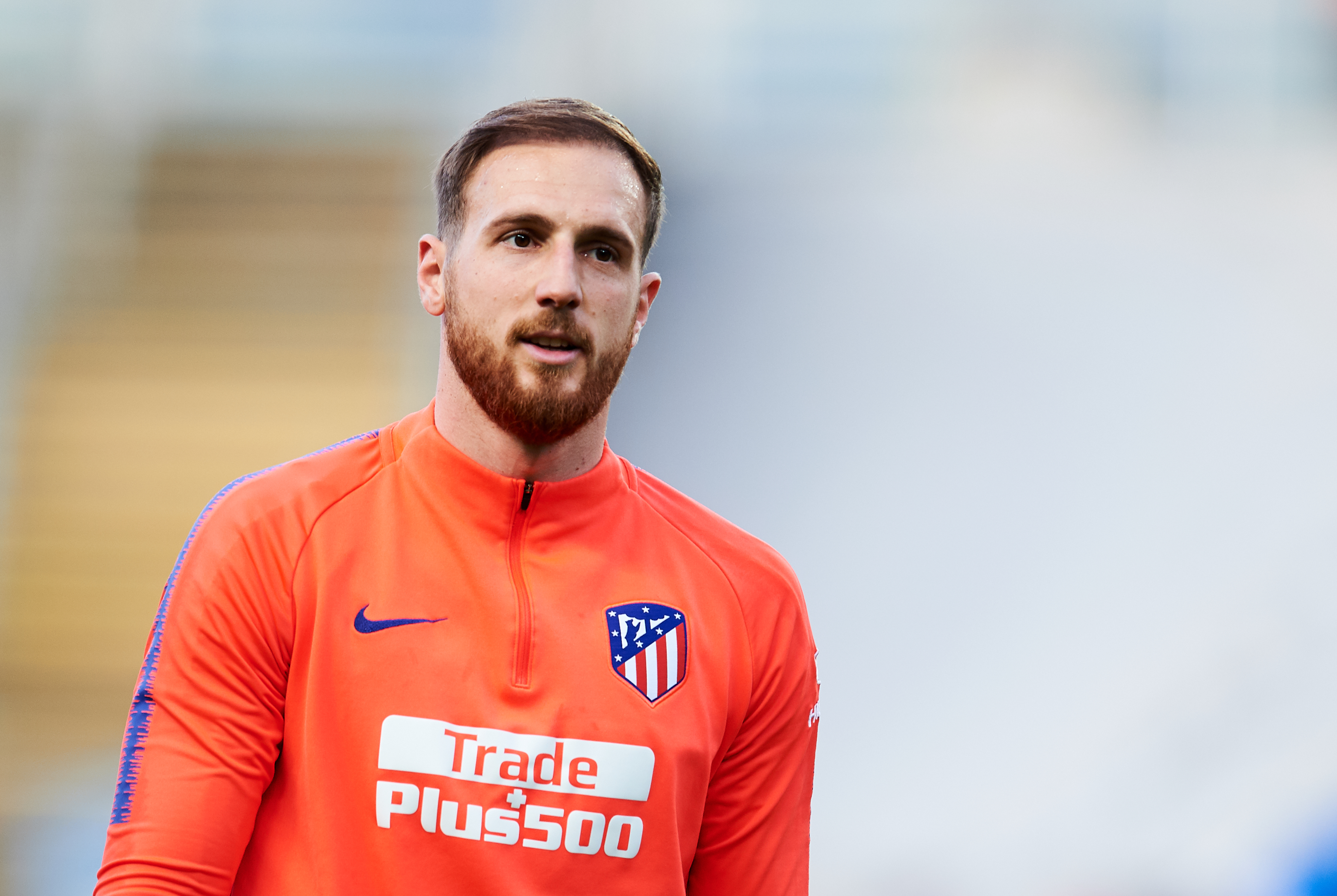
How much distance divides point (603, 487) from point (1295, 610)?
4590 millimetres

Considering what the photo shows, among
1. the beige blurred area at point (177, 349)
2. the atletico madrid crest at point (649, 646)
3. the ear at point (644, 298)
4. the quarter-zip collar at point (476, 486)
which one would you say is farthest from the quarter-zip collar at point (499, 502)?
the beige blurred area at point (177, 349)

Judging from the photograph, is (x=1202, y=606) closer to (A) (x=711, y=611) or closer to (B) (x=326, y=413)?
(B) (x=326, y=413)

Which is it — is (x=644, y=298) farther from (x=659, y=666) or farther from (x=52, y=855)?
(x=52, y=855)

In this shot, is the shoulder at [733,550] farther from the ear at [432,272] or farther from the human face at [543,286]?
the ear at [432,272]

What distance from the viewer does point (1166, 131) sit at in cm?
616

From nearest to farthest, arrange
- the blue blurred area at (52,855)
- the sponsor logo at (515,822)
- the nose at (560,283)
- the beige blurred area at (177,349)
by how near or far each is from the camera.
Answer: the sponsor logo at (515,822)
the nose at (560,283)
the blue blurred area at (52,855)
the beige blurred area at (177,349)

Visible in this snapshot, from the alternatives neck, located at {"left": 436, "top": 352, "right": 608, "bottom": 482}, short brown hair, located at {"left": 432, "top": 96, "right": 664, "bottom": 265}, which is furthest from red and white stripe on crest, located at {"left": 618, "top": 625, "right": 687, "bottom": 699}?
short brown hair, located at {"left": 432, "top": 96, "right": 664, "bottom": 265}

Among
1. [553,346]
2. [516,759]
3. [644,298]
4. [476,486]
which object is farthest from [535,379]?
[516,759]

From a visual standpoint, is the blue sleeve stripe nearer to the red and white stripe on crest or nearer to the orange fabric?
Answer: the orange fabric

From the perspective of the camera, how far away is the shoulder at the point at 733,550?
6.69ft

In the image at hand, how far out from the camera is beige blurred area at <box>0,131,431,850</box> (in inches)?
238

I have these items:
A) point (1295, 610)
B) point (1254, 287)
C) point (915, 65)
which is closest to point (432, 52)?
point (915, 65)

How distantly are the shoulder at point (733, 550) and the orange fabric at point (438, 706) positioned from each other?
2 cm

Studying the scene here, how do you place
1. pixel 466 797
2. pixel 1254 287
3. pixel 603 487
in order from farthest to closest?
pixel 1254 287, pixel 603 487, pixel 466 797
